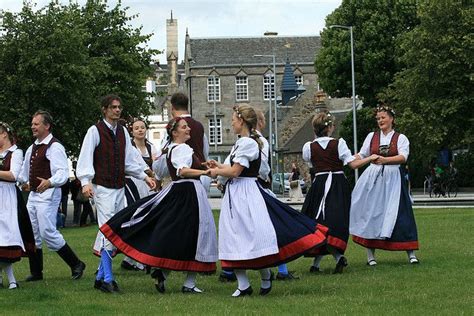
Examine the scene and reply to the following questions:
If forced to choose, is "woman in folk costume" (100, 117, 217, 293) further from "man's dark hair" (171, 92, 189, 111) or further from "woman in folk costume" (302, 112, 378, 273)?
"woman in folk costume" (302, 112, 378, 273)

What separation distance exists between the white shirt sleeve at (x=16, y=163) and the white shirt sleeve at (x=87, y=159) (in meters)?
1.17

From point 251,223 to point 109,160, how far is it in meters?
2.15

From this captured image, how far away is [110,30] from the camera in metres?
53.0

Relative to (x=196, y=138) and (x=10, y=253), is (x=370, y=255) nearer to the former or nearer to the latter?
(x=196, y=138)

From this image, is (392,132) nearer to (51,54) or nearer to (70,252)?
(70,252)

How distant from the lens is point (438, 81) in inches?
2315

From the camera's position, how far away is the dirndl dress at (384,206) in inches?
595

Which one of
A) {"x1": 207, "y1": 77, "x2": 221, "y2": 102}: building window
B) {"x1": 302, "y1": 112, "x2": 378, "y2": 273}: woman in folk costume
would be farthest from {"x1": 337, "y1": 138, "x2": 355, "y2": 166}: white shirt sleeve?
{"x1": 207, "y1": 77, "x2": 221, "y2": 102}: building window

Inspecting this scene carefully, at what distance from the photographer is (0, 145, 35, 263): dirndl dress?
42.6 feet

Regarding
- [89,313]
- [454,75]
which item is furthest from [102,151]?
[454,75]

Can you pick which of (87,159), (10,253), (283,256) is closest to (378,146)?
(283,256)

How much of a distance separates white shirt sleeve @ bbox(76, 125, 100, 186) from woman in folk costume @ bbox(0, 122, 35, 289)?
4.00 ft

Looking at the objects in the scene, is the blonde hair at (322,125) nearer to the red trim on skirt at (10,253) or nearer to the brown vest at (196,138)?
the brown vest at (196,138)

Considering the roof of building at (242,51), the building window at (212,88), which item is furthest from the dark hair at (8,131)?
the building window at (212,88)
